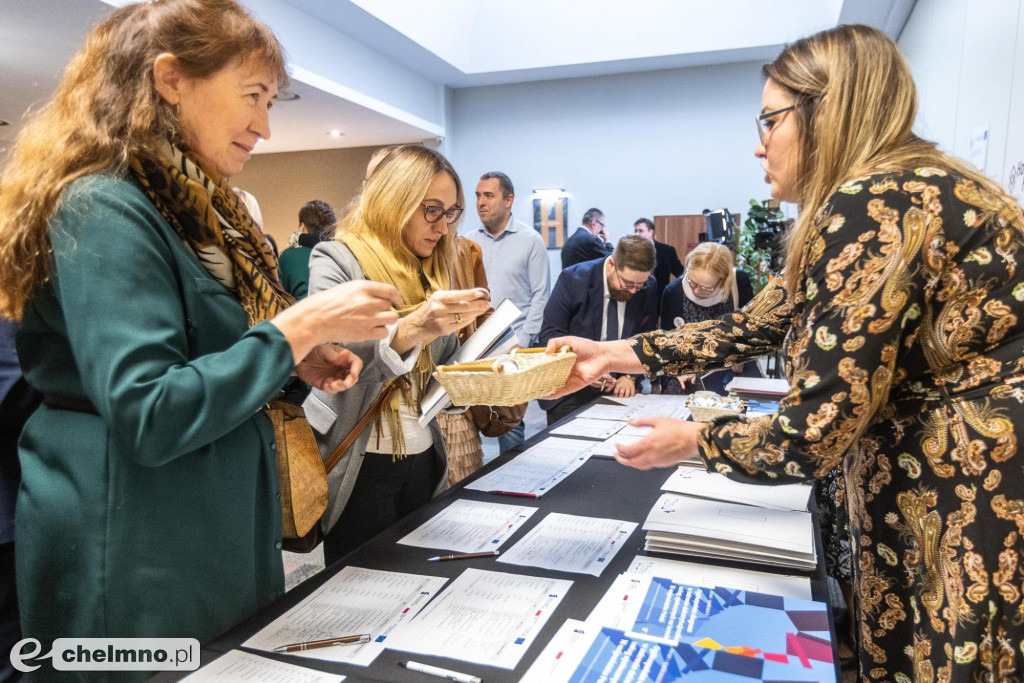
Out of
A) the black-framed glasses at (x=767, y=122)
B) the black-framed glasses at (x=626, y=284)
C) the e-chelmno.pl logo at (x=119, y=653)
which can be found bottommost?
the e-chelmno.pl logo at (x=119, y=653)

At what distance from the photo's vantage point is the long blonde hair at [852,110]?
3.80 ft

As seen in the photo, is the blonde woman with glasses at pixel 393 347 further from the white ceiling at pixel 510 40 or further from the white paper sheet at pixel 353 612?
the white ceiling at pixel 510 40

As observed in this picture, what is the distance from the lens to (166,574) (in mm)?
1102

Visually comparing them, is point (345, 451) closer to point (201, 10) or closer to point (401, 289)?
point (401, 289)

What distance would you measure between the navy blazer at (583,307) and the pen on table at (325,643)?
2500 millimetres

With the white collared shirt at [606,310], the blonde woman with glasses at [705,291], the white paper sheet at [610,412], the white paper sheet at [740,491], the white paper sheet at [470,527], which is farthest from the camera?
the blonde woman with glasses at [705,291]

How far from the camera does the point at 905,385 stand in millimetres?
1104

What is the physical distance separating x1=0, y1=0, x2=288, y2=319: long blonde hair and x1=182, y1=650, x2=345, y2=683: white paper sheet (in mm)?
598

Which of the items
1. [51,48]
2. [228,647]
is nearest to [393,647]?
[228,647]

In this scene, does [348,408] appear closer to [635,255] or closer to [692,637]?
[692,637]

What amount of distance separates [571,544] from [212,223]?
0.90 m

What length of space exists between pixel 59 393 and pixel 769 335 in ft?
4.49

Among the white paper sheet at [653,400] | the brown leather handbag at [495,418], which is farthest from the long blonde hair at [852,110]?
the white paper sheet at [653,400]

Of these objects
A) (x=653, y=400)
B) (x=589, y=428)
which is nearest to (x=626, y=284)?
(x=653, y=400)
